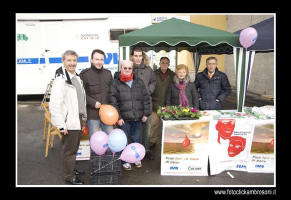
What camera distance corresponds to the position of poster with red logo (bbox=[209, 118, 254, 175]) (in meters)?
3.21

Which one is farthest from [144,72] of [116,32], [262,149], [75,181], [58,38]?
[58,38]

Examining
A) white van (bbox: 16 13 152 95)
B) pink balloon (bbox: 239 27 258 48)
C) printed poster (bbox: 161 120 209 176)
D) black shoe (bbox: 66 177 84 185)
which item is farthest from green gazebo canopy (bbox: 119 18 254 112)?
white van (bbox: 16 13 152 95)

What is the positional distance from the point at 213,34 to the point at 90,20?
5.01m

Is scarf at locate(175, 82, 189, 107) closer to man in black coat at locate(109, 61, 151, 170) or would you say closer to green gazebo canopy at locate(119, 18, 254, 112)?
man in black coat at locate(109, 61, 151, 170)

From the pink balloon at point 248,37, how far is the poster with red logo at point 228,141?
118cm

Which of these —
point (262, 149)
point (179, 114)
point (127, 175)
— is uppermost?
point (179, 114)

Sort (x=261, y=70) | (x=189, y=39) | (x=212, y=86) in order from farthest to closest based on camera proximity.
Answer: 1. (x=261, y=70)
2. (x=212, y=86)
3. (x=189, y=39)

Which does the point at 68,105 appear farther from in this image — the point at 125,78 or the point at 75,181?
the point at 75,181

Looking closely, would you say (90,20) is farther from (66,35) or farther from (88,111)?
(88,111)

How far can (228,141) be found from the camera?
3256 millimetres

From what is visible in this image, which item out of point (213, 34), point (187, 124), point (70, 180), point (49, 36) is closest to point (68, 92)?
point (70, 180)

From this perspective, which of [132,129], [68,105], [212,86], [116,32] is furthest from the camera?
[116,32]

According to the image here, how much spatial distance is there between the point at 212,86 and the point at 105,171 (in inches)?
82.9

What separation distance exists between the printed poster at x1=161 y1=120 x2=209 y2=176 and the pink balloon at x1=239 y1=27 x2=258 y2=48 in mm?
1400
